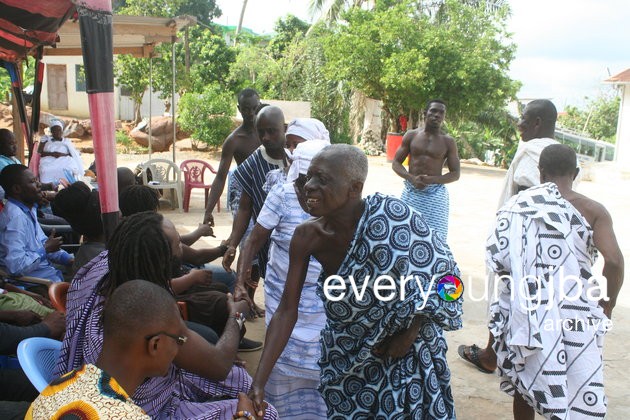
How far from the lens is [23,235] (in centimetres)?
395

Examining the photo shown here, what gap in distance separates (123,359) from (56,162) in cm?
702

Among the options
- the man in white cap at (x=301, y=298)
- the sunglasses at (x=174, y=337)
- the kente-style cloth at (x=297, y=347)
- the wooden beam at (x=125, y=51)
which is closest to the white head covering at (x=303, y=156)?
the man in white cap at (x=301, y=298)

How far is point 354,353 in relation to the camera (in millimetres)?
2395

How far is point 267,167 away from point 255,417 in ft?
7.02

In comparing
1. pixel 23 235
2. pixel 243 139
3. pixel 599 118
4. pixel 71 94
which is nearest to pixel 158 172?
pixel 243 139

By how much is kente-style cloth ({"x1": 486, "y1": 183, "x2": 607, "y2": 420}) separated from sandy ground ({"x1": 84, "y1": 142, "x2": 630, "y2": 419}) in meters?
0.83

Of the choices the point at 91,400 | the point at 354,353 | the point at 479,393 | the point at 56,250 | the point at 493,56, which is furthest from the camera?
the point at 493,56

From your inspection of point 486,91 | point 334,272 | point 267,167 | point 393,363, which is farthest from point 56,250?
point 486,91

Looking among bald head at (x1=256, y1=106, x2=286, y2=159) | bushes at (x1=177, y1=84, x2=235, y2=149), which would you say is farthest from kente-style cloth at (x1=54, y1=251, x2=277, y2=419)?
bushes at (x1=177, y1=84, x2=235, y2=149)

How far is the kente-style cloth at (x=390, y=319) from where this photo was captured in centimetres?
227

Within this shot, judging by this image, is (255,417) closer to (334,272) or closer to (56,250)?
(334,272)

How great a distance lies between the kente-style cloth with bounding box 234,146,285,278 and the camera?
13.3 feet

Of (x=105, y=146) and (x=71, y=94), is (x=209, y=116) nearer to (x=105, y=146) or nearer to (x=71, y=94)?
(x=71, y=94)

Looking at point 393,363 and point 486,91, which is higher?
point 486,91
